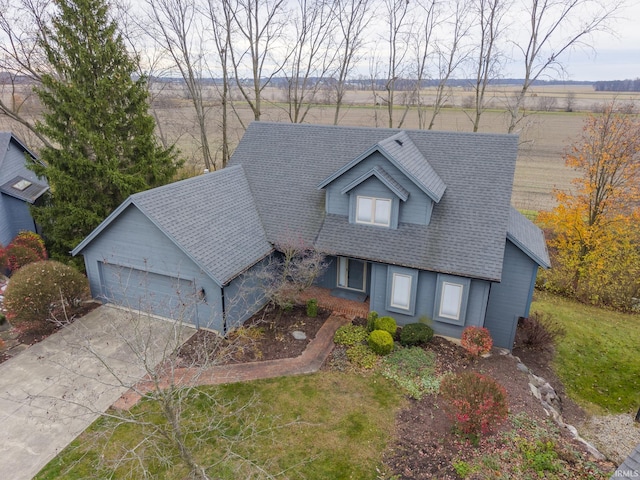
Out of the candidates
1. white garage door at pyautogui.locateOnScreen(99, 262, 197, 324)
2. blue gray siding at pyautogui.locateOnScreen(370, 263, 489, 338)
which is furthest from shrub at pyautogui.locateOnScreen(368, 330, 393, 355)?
white garage door at pyautogui.locateOnScreen(99, 262, 197, 324)

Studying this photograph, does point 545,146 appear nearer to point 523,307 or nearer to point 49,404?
point 523,307

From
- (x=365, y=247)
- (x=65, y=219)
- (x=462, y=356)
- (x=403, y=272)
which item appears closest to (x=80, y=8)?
(x=65, y=219)

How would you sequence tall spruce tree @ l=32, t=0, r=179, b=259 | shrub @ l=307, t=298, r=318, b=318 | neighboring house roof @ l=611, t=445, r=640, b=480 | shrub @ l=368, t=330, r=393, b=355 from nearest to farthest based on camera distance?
1. neighboring house roof @ l=611, t=445, r=640, b=480
2. shrub @ l=368, t=330, r=393, b=355
3. shrub @ l=307, t=298, r=318, b=318
4. tall spruce tree @ l=32, t=0, r=179, b=259

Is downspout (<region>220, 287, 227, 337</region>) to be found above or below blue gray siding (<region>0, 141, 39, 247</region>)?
below

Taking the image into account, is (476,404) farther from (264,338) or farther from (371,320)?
(264,338)

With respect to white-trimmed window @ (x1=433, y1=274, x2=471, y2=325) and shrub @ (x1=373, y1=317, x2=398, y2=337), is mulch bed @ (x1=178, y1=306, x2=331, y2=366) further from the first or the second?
white-trimmed window @ (x1=433, y1=274, x2=471, y2=325)

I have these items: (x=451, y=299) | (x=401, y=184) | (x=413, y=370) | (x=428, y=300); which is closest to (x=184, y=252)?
(x=401, y=184)

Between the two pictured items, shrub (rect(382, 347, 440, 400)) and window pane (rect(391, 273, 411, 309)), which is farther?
window pane (rect(391, 273, 411, 309))
